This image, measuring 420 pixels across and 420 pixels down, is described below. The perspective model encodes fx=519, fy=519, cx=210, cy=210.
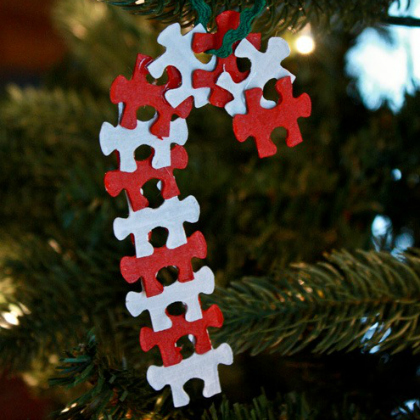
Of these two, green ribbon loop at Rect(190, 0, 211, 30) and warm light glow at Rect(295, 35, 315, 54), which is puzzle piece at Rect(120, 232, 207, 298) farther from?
warm light glow at Rect(295, 35, 315, 54)

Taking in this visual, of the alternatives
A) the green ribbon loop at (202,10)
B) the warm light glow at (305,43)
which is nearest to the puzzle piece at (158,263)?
the green ribbon loop at (202,10)

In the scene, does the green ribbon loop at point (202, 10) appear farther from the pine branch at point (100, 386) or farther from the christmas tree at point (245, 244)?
the pine branch at point (100, 386)

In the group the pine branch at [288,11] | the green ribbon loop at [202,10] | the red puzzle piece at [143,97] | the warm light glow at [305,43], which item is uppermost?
the warm light glow at [305,43]

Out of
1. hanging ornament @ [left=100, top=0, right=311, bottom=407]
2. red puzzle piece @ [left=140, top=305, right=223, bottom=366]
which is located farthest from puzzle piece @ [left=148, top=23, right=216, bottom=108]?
red puzzle piece @ [left=140, top=305, right=223, bottom=366]

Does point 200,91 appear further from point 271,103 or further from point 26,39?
point 26,39

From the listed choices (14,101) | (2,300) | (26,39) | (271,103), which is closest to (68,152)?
(14,101)
